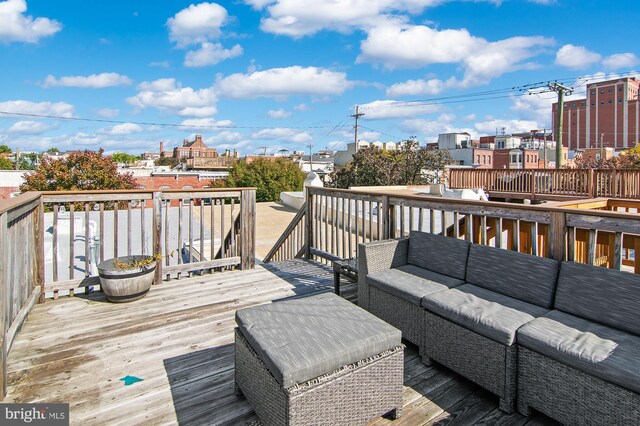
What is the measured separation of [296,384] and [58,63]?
3875cm

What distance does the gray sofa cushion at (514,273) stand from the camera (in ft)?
7.34

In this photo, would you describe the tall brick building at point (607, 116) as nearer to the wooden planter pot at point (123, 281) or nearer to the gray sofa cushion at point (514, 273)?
the gray sofa cushion at point (514, 273)

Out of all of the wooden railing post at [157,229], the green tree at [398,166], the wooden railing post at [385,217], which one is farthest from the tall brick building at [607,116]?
the wooden railing post at [157,229]

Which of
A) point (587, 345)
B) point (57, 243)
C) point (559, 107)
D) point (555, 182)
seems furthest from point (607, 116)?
point (57, 243)

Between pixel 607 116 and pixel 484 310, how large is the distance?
88626mm

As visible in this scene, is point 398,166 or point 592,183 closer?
point 592,183

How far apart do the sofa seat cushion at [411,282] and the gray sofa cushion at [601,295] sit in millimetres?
678

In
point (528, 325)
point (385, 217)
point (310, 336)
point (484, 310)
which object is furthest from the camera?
point (385, 217)

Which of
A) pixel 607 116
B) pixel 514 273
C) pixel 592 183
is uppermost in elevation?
pixel 607 116

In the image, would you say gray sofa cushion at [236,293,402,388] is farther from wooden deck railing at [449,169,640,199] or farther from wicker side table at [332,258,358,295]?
wooden deck railing at [449,169,640,199]

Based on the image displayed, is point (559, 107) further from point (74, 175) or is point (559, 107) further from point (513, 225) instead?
point (74, 175)

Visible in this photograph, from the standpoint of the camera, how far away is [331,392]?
1.67 m

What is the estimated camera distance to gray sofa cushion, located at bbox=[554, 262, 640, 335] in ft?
6.16

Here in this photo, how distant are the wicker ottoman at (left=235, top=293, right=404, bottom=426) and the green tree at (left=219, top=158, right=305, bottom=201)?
25.1m
